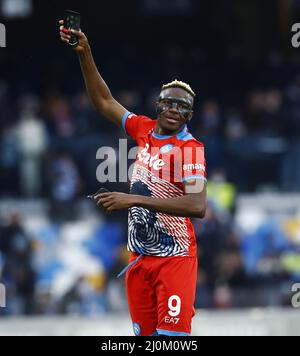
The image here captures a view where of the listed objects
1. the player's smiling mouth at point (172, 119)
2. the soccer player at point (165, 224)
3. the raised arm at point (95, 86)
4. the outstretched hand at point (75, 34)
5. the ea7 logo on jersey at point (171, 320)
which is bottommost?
the ea7 logo on jersey at point (171, 320)

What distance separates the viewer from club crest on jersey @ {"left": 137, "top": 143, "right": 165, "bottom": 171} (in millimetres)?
8172

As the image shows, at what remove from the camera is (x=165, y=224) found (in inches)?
324

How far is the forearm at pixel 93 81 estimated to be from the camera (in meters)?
8.43

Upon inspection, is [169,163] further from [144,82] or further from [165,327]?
[144,82]

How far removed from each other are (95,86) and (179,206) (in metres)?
1.30

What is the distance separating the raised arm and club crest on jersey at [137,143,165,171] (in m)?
0.47

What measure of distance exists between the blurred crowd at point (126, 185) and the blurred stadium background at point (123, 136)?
22 millimetres

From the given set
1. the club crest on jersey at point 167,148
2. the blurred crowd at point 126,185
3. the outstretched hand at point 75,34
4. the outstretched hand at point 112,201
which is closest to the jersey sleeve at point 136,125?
the club crest on jersey at point 167,148

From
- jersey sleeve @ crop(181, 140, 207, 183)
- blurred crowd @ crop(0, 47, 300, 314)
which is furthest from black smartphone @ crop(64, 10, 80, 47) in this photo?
blurred crowd @ crop(0, 47, 300, 314)

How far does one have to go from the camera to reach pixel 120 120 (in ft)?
28.4

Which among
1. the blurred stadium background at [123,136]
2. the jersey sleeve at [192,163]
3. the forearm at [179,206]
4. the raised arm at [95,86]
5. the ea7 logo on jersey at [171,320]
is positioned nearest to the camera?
the forearm at [179,206]

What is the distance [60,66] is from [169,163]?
497 inches

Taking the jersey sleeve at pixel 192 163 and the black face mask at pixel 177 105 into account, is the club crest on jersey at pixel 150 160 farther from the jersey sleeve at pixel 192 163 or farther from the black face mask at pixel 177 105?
the black face mask at pixel 177 105

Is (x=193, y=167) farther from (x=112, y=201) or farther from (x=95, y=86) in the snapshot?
(x=95, y=86)
